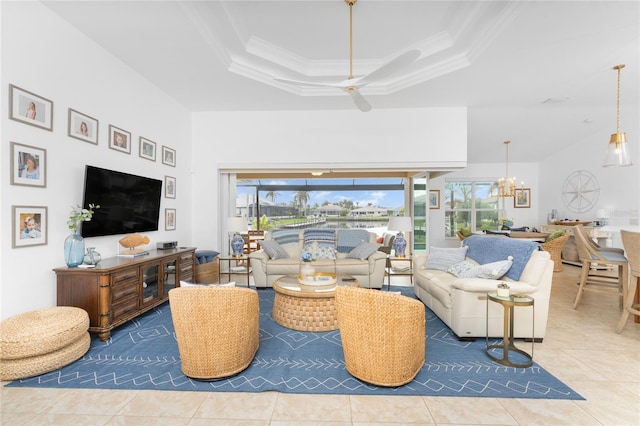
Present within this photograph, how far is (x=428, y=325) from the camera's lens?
3.36 m

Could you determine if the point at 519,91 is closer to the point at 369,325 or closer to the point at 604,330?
the point at 604,330

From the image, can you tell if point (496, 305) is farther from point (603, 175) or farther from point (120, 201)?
point (603, 175)

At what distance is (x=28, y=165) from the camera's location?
8.72 ft

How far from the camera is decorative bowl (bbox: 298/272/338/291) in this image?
3.31 m

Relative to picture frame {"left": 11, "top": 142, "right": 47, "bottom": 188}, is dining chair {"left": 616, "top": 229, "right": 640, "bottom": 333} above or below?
below

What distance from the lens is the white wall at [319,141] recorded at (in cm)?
537

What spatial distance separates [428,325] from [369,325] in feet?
5.30

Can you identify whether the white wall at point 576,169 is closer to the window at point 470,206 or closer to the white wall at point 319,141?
the window at point 470,206

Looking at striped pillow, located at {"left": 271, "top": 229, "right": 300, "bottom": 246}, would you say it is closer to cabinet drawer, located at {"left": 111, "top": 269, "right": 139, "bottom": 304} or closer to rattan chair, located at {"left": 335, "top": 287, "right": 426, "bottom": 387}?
cabinet drawer, located at {"left": 111, "top": 269, "right": 139, "bottom": 304}

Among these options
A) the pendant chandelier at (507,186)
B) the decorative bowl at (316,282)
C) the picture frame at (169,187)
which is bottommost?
the decorative bowl at (316,282)

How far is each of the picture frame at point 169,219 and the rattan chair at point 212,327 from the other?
2.99 metres

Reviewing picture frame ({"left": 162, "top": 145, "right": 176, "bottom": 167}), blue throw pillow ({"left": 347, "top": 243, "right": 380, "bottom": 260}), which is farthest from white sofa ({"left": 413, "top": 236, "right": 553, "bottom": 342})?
picture frame ({"left": 162, "top": 145, "right": 176, "bottom": 167})

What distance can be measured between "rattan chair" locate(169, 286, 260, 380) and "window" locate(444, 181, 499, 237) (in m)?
7.88

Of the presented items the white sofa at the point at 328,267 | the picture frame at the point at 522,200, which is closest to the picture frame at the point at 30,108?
the white sofa at the point at 328,267
